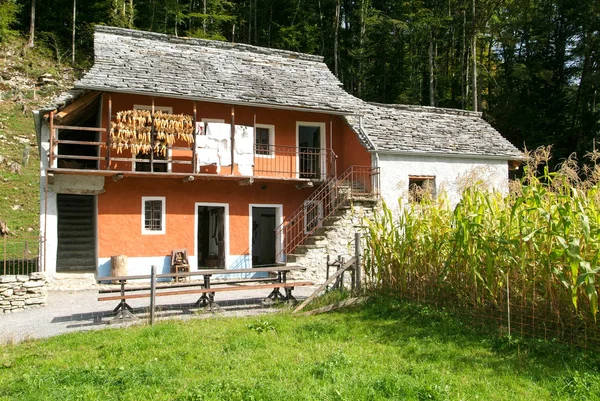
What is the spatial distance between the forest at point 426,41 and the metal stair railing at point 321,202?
13.8 meters

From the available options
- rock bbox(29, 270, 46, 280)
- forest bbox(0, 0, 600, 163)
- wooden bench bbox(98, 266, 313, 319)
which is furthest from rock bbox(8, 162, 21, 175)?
wooden bench bbox(98, 266, 313, 319)

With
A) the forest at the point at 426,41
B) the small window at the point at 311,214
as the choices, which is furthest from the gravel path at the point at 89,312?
the forest at the point at 426,41

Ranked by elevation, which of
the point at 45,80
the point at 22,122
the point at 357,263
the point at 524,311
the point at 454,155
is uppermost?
the point at 45,80

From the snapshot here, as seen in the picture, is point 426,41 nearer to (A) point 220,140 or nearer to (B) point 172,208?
(A) point 220,140

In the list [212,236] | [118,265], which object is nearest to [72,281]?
[118,265]

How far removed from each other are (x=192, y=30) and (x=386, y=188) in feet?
73.4

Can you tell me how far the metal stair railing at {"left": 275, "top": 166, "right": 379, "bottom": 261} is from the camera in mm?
17513

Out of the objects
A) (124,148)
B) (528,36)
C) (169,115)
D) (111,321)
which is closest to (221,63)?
(169,115)

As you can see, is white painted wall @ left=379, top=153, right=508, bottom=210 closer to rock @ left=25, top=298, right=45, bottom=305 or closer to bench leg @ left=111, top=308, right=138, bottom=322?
bench leg @ left=111, top=308, right=138, bottom=322

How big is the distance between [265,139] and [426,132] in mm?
6560

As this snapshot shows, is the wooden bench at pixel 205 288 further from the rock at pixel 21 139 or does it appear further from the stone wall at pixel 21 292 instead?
the rock at pixel 21 139

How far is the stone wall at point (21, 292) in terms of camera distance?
A: 11812 millimetres

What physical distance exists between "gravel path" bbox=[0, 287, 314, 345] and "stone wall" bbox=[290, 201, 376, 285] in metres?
2.02

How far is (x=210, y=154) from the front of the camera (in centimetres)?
1644
